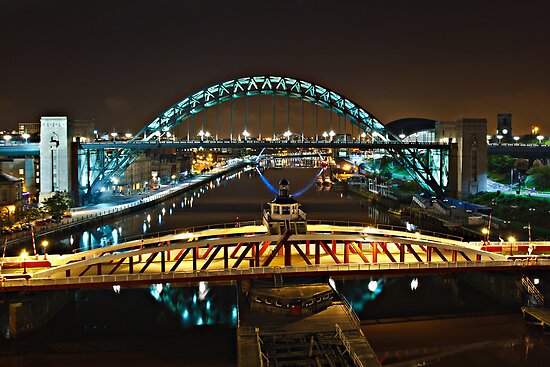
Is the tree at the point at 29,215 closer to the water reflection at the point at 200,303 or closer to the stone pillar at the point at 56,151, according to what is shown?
the stone pillar at the point at 56,151

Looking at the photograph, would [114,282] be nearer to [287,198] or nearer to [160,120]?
[287,198]

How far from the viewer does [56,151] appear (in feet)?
133

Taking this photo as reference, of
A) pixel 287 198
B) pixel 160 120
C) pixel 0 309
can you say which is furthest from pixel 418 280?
pixel 160 120

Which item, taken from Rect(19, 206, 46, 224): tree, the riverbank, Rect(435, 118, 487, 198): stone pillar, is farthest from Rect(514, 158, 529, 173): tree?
Rect(19, 206, 46, 224): tree

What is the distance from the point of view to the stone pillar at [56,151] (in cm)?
4012

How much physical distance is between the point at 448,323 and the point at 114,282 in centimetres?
988

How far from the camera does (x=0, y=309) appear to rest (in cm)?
1712

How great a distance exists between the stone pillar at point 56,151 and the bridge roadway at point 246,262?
A: 2459 centimetres

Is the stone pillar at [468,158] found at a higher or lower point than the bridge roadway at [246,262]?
higher

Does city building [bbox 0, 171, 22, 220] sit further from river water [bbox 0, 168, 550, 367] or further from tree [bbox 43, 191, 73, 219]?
river water [bbox 0, 168, 550, 367]

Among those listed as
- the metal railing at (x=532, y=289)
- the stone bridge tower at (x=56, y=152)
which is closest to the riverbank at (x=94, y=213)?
the stone bridge tower at (x=56, y=152)

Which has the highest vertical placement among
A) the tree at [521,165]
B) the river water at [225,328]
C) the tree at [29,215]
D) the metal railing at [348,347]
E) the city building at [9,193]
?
the tree at [521,165]

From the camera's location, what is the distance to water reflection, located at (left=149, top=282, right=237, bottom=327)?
1681cm

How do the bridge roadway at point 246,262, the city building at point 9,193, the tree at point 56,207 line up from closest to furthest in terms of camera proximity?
the bridge roadway at point 246,262
the tree at point 56,207
the city building at point 9,193
